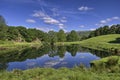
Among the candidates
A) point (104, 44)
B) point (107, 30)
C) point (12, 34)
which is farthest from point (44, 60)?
point (107, 30)

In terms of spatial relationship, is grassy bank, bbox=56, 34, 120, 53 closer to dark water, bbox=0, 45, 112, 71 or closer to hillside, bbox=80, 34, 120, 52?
hillside, bbox=80, 34, 120, 52

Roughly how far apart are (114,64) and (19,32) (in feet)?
458

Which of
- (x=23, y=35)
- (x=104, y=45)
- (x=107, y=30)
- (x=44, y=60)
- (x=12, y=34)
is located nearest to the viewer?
(x=44, y=60)

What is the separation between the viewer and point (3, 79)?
60.4ft

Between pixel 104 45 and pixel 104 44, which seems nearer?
pixel 104 45

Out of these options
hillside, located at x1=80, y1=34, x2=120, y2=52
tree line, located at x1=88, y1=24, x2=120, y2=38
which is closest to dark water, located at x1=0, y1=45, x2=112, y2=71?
hillside, located at x1=80, y1=34, x2=120, y2=52

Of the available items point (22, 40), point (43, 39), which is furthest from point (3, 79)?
point (43, 39)

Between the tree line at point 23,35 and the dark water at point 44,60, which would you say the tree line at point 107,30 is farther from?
the dark water at point 44,60

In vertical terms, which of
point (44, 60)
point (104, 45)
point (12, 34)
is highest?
point (12, 34)

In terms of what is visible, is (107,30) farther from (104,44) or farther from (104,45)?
(104,45)

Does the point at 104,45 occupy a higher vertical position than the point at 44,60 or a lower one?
higher

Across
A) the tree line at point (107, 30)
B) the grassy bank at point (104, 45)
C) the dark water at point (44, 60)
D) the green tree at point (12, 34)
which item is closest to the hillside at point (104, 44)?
the grassy bank at point (104, 45)

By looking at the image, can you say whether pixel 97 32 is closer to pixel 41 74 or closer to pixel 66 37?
pixel 66 37

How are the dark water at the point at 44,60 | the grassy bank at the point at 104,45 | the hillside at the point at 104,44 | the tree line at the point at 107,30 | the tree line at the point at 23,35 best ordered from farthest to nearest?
1. the tree line at the point at 107,30
2. the tree line at the point at 23,35
3. the hillside at the point at 104,44
4. the grassy bank at the point at 104,45
5. the dark water at the point at 44,60
